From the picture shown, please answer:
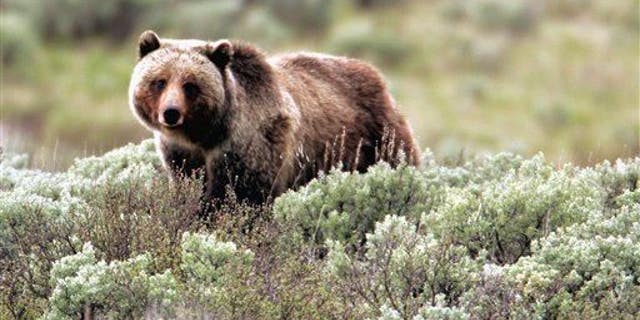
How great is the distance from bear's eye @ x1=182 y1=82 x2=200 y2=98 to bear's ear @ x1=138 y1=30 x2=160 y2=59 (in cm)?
37

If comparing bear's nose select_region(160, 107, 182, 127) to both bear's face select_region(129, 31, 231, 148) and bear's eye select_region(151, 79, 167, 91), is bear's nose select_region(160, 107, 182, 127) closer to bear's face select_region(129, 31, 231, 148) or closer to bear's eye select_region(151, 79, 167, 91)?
bear's face select_region(129, 31, 231, 148)

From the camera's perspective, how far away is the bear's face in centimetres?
866

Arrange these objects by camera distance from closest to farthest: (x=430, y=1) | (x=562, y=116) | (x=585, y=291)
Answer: (x=585, y=291) < (x=562, y=116) < (x=430, y=1)

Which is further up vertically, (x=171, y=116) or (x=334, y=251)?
(x=171, y=116)

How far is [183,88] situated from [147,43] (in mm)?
432

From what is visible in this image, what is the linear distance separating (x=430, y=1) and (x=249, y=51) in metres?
19.8

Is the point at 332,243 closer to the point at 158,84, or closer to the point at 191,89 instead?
the point at 191,89

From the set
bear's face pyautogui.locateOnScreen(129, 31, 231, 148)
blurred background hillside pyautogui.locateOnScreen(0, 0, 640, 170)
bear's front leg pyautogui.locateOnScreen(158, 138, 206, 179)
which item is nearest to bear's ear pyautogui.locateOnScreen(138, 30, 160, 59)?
bear's face pyautogui.locateOnScreen(129, 31, 231, 148)

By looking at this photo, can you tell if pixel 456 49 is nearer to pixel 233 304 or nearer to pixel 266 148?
pixel 266 148

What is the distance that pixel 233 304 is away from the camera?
6508 mm

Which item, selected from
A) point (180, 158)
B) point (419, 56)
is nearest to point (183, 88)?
point (180, 158)

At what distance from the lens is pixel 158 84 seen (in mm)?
8727

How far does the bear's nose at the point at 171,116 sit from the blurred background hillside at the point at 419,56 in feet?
42.9

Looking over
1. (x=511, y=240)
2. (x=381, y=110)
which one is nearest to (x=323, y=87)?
(x=381, y=110)
